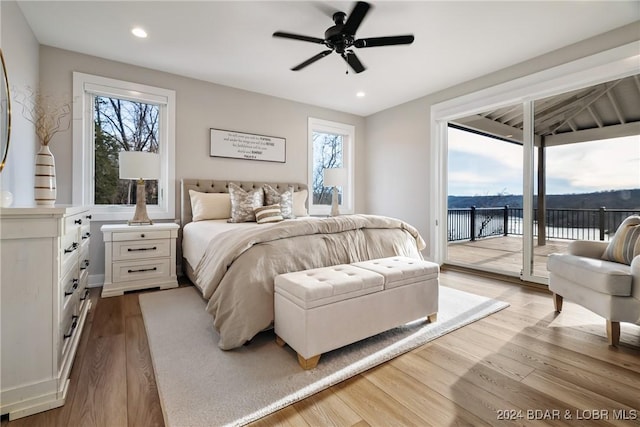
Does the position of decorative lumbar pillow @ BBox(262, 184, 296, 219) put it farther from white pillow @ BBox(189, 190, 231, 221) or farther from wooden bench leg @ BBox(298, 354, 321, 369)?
wooden bench leg @ BBox(298, 354, 321, 369)

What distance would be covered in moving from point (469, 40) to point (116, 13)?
11.0 ft

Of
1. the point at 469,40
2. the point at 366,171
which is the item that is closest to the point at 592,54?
the point at 469,40

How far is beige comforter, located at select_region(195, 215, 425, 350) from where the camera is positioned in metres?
1.85

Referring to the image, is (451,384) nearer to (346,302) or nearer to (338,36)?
(346,302)

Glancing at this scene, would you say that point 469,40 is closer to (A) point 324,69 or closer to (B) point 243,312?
(A) point 324,69

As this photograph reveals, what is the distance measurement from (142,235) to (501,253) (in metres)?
4.88

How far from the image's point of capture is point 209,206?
143 inches

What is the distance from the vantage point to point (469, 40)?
9.70 ft

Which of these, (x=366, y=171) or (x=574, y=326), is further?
(x=366, y=171)

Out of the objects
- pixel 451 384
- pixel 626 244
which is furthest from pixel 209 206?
pixel 626 244

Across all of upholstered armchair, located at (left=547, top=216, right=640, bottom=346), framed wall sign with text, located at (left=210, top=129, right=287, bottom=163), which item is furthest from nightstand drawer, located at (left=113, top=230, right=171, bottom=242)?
upholstered armchair, located at (left=547, top=216, right=640, bottom=346)

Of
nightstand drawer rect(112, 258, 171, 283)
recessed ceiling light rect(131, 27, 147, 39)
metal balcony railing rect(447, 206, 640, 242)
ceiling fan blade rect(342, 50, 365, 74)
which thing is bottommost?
nightstand drawer rect(112, 258, 171, 283)

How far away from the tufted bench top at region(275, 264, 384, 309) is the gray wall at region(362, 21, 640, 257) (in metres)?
2.90

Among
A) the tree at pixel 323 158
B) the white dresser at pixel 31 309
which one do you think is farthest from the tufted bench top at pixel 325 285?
the tree at pixel 323 158
